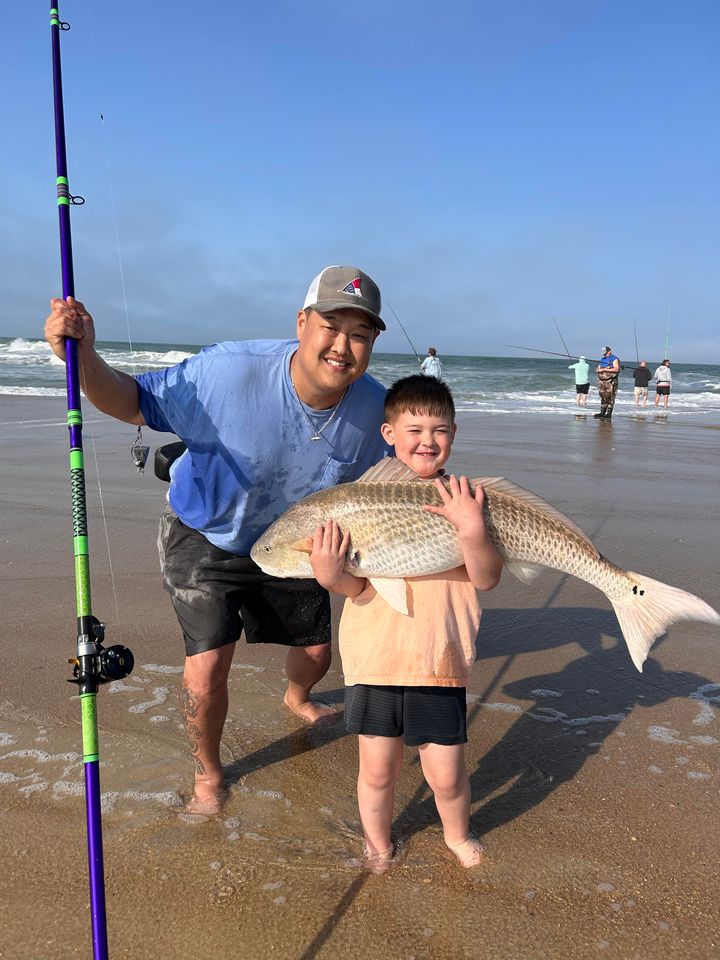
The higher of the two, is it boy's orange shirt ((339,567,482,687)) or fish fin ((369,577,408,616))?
fish fin ((369,577,408,616))

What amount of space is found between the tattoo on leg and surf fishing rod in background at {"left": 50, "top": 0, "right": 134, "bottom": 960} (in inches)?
24.8

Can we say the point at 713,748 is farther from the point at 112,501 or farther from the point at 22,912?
the point at 112,501

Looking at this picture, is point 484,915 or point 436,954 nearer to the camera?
point 436,954

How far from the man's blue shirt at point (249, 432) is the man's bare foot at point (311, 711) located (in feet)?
3.35

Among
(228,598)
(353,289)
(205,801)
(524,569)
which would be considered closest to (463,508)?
(524,569)

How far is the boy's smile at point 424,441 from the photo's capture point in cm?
290

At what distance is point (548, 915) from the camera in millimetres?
2488

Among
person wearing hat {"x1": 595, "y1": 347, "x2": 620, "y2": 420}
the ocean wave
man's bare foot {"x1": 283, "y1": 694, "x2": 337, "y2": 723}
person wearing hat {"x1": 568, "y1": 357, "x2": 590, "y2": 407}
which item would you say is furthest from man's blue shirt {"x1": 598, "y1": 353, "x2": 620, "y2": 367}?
man's bare foot {"x1": 283, "y1": 694, "x2": 337, "y2": 723}

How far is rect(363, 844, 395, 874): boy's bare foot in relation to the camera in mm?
2701

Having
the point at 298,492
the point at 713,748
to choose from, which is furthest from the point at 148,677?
the point at 713,748

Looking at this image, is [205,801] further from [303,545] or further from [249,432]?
[249,432]

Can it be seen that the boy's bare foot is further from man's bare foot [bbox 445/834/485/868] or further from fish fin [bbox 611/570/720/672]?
fish fin [bbox 611/570/720/672]

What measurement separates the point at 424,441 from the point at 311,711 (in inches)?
67.4

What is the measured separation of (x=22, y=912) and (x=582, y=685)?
2.93m
